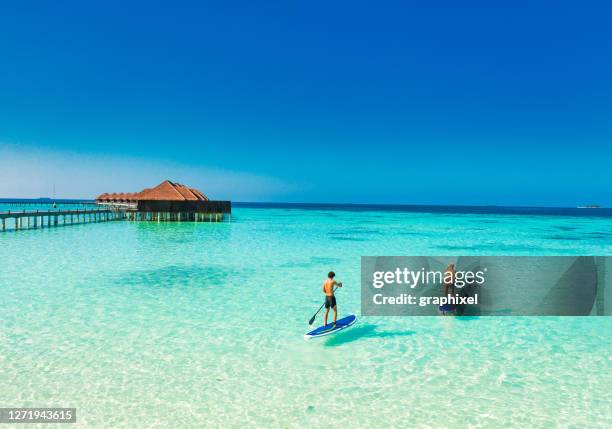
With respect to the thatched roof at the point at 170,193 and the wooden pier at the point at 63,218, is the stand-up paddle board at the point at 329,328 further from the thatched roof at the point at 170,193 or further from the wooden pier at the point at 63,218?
the thatched roof at the point at 170,193

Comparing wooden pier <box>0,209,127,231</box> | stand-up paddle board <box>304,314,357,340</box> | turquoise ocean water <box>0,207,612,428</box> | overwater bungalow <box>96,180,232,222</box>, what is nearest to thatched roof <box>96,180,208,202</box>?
overwater bungalow <box>96,180,232,222</box>

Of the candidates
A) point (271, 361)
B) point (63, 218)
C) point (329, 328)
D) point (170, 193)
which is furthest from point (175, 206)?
point (271, 361)

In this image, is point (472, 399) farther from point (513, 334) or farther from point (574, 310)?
point (574, 310)

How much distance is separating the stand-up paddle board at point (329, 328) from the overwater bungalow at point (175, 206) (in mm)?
32530

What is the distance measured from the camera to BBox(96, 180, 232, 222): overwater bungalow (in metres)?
39.6

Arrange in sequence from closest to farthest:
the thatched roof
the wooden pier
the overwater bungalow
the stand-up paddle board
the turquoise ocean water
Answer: the turquoise ocean water → the stand-up paddle board → the wooden pier → the overwater bungalow → the thatched roof

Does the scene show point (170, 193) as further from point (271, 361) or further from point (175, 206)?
point (271, 361)

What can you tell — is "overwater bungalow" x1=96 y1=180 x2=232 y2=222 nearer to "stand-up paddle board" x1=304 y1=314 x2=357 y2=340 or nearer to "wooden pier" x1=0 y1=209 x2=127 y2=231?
"wooden pier" x1=0 y1=209 x2=127 y2=231

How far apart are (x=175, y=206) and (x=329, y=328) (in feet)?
113

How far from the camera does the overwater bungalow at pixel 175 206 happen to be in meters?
39.6

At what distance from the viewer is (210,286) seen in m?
12.5

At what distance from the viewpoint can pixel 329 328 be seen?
8094mm

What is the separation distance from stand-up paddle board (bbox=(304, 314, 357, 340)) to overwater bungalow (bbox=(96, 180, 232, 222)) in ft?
107

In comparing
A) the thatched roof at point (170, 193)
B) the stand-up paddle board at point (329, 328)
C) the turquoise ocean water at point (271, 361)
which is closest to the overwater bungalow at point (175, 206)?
the thatched roof at point (170, 193)
